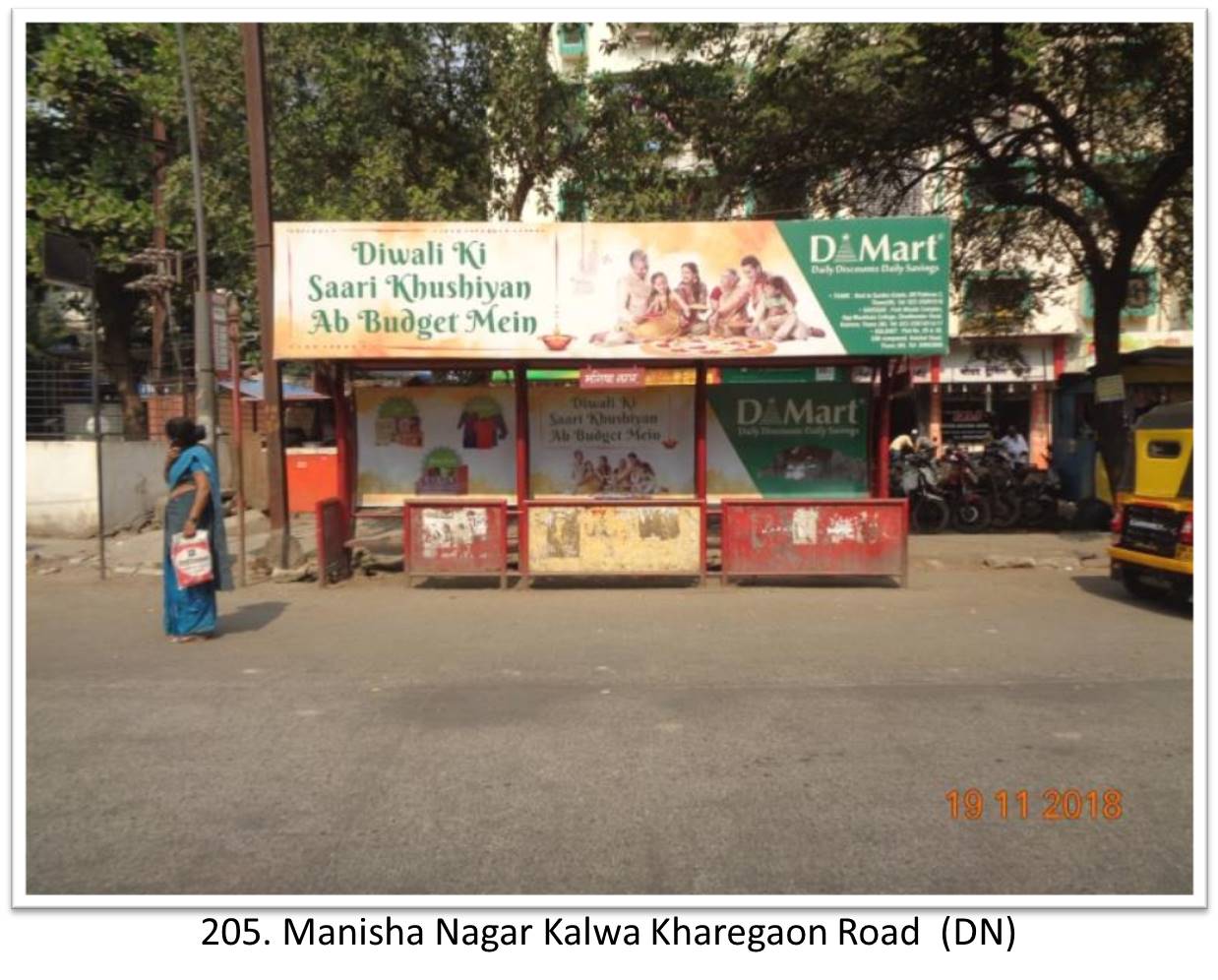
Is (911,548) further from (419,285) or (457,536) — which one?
(419,285)

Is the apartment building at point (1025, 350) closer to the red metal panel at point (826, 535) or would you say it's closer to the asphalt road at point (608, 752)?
the red metal panel at point (826, 535)

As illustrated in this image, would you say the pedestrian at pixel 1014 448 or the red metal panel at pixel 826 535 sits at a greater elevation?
the pedestrian at pixel 1014 448

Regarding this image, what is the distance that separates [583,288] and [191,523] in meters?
4.65

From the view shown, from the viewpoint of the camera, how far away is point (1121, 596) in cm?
938

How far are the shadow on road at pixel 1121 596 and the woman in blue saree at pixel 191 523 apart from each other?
824 cm

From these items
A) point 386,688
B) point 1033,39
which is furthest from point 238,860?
point 1033,39

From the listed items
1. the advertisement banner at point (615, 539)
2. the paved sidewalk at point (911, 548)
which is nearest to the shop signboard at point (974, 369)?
the paved sidewalk at point (911, 548)

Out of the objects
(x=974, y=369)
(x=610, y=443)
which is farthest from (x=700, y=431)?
(x=974, y=369)

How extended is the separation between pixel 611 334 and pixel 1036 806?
6.73m

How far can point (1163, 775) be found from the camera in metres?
4.51

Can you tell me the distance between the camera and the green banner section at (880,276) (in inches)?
378

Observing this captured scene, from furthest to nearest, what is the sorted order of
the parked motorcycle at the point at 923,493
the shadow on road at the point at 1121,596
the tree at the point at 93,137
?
the tree at the point at 93,137 < the parked motorcycle at the point at 923,493 < the shadow on road at the point at 1121,596
